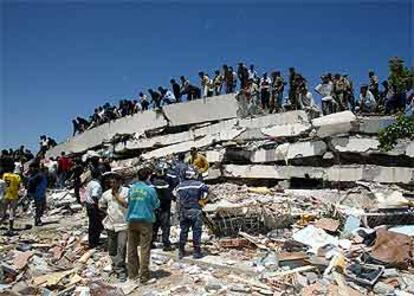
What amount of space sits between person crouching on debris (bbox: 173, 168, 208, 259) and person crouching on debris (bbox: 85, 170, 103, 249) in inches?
60.9

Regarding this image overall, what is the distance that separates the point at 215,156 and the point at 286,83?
3.00 meters

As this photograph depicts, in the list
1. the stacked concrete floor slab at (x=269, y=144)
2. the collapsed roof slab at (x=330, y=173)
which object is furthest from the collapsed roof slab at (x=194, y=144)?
the collapsed roof slab at (x=330, y=173)

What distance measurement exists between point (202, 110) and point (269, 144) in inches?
153

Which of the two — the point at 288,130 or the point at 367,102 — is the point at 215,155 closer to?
the point at 288,130

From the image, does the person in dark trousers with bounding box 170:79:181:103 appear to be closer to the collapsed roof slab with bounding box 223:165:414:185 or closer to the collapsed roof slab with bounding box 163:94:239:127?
the collapsed roof slab with bounding box 163:94:239:127

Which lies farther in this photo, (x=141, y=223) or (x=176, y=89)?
(x=176, y=89)

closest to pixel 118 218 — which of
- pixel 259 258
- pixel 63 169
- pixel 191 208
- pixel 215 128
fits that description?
pixel 191 208

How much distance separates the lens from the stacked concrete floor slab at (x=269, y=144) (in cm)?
1244

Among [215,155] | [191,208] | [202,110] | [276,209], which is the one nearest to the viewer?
[191,208]

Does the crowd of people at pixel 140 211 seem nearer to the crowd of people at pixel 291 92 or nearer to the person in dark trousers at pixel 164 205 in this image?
the person in dark trousers at pixel 164 205

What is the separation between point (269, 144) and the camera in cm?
1435

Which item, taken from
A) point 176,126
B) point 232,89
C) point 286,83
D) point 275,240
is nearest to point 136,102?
point 176,126

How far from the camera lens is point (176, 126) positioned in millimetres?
18297

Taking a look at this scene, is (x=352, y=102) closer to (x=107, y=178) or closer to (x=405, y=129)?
(x=405, y=129)
